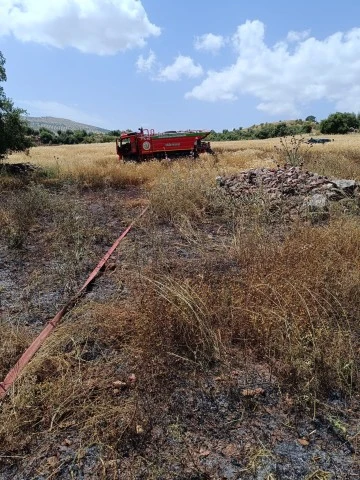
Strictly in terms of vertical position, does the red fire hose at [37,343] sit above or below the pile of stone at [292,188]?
below

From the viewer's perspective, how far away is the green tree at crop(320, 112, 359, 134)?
6969 centimetres

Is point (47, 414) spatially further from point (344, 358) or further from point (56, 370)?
point (344, 358)

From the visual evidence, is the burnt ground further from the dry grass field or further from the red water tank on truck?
the red water tank on truck

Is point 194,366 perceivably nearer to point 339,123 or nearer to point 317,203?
point 317,203

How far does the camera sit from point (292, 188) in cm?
884

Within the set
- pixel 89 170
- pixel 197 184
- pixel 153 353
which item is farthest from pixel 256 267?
pixel 89 170

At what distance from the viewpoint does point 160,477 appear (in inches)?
88.4

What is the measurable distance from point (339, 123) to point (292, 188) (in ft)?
222

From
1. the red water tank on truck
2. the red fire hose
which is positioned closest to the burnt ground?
the red fire hose

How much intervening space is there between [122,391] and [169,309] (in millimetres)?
816

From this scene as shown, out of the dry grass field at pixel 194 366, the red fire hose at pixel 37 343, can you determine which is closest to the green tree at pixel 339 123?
the dry grass field at pixel 194 366

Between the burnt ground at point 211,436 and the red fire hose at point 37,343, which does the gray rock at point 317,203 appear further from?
the burnt ground at point 211,436

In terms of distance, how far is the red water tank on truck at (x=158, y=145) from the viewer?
829 inches

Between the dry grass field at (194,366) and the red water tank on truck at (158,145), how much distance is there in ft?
52.8
